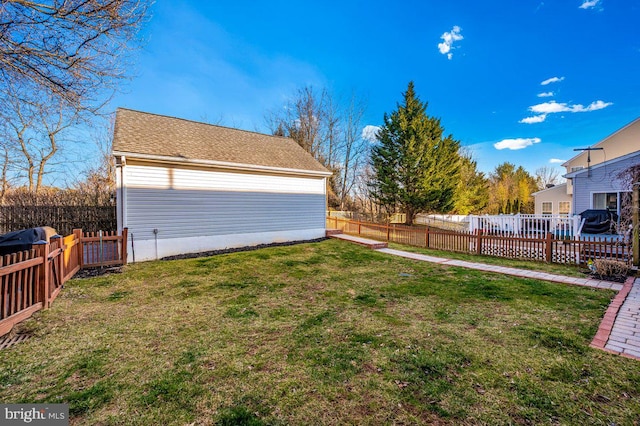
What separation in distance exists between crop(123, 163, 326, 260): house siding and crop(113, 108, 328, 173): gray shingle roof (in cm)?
58

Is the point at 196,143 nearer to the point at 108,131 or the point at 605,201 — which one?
the point at 108,131

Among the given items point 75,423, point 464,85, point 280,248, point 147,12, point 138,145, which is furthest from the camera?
point 464,85

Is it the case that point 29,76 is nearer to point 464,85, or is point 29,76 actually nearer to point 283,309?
point 283,309

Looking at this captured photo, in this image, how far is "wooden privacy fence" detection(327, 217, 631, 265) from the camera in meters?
7.39

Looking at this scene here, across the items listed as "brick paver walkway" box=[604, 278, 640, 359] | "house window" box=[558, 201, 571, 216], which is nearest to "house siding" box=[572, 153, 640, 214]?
"house window" box=[558, 201, 571, 216]

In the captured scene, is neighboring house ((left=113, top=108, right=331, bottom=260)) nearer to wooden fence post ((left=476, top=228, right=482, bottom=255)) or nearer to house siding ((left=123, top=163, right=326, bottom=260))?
Result: house siding ((left=123, top=163, right=326, bottom=260))

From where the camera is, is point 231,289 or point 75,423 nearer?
point 75,423

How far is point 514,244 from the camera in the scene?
30.1 feet

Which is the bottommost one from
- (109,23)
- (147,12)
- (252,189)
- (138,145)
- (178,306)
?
(178,306)

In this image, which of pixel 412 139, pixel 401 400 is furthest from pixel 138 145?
pixel 412 139

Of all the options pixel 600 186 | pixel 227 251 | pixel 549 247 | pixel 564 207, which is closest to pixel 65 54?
pixel 227 251

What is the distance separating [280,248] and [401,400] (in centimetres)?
888

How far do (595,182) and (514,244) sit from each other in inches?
325

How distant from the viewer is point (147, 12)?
502 cm
